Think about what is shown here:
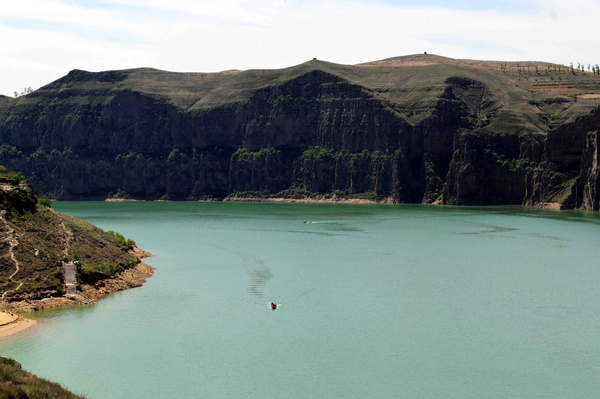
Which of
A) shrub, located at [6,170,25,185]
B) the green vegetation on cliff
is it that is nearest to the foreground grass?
the green vegetation on cliff

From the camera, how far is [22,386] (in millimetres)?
28625

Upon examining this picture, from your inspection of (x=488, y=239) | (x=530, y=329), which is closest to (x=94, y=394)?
(x=530, y=329)

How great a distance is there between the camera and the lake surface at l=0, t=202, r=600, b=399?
1537 inches

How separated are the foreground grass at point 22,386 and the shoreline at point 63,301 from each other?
648 inches

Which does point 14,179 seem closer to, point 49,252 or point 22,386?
point 49,252

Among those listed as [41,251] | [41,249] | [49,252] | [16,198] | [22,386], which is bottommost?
[22,386]

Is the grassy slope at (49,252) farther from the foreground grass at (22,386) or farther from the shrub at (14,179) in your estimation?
the foreground grass at (22,386)

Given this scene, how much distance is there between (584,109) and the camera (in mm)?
192625

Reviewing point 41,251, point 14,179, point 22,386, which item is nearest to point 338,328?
point 22,386

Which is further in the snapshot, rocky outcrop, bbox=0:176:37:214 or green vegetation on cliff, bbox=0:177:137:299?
rocky outcrop, bbox=0:176:37:214

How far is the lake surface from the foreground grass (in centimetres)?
660

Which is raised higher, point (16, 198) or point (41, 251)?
point (16, 198)

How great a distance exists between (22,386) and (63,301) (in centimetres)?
2797

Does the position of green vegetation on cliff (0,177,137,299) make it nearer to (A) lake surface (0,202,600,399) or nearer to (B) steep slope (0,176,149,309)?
(B) steep slope (0,176,149,309)
